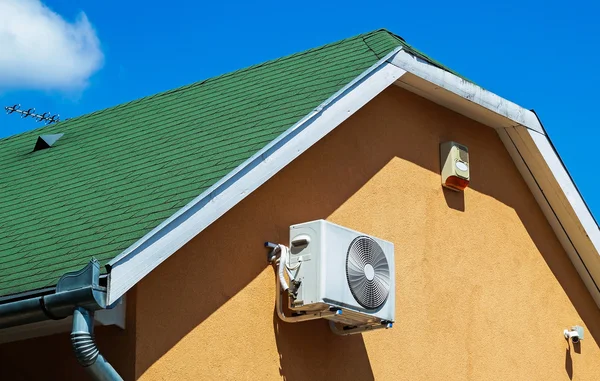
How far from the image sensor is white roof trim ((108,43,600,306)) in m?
5.81

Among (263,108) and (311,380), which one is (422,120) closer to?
(263,108)

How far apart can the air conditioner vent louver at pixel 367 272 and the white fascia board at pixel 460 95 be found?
61.5 inches

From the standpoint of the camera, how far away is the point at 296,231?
6.80 meters

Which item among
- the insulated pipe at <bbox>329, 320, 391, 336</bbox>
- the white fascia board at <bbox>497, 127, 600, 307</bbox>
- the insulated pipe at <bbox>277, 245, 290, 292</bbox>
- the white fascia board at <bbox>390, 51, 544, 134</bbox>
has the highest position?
the white fascia board at <bbox>390, 51, 544, 134</bbox>

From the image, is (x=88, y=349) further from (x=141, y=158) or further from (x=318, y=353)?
(x=141, y=158)

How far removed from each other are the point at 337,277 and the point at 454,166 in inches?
90.1

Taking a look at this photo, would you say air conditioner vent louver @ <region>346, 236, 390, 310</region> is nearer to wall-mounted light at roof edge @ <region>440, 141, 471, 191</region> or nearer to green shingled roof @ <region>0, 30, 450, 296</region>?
green shingled roof @ <region>0, 30, 450, 296</region>

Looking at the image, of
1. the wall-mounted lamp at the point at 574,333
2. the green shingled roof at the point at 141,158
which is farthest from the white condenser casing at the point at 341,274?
the wall-mounted lamp at the point at 574,333

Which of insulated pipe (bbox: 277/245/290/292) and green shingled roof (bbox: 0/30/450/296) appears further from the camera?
insulated pipe (bbox: 277/245/290/292)

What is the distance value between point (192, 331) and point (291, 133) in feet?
4.64

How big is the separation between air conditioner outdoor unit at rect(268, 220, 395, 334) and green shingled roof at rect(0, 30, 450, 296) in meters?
0.68

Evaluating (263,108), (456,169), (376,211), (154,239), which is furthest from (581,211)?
(154,239)

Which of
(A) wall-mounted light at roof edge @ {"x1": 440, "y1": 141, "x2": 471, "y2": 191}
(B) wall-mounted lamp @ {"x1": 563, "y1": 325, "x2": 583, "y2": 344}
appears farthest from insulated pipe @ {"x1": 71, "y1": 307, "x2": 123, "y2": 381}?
(B) wall-mounted lamp @ {"x1": 563, "y1": 325, "x2": 583, "y2": 344}

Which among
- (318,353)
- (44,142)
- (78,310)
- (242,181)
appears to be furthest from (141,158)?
(78,310)
